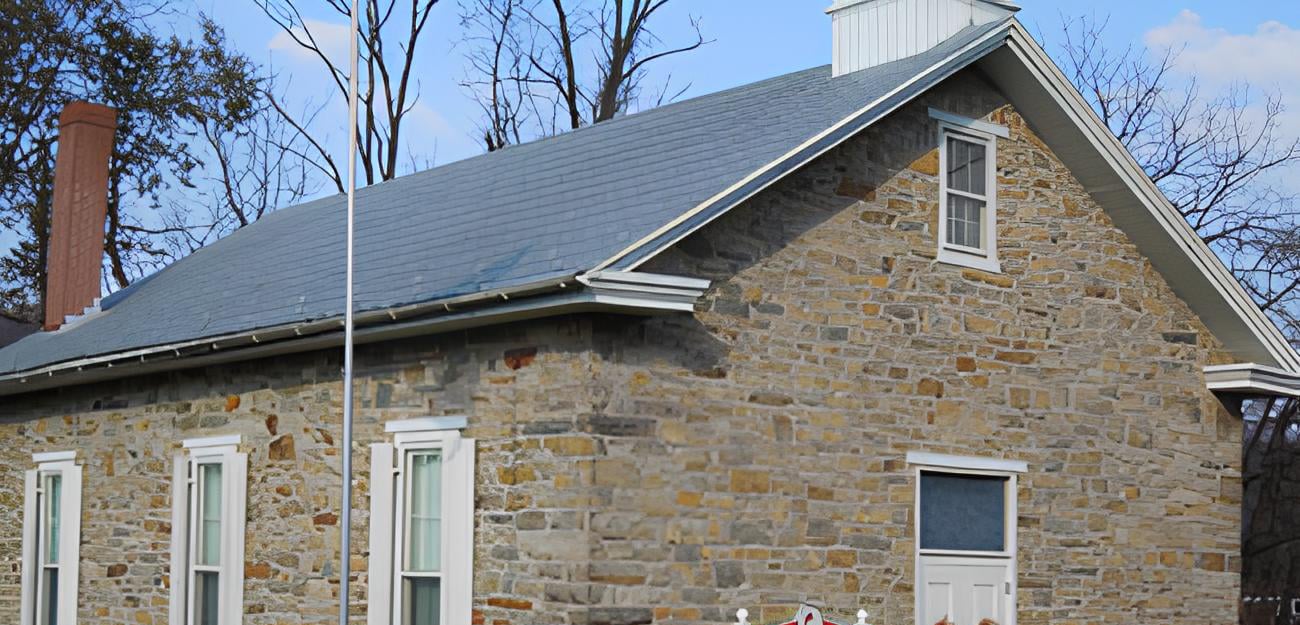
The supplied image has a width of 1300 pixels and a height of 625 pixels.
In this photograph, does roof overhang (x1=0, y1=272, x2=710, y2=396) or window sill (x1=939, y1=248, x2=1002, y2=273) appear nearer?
roof overhang (x1=0, y1=272, x2=710, y2=396)

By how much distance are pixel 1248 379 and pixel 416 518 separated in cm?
783

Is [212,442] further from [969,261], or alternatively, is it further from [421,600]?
[969,261]

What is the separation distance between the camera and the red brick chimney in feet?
67.2

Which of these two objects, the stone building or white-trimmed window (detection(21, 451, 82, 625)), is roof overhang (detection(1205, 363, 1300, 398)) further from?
white-trimmed window (detection(21, 451, 82, 625))

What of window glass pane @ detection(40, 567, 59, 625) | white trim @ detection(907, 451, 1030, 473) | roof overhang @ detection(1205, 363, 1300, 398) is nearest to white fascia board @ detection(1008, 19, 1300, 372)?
roof overhang @ detection(1205, 363, 1300, 398)

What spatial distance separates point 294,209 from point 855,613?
11.1m

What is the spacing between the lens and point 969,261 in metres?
13.7

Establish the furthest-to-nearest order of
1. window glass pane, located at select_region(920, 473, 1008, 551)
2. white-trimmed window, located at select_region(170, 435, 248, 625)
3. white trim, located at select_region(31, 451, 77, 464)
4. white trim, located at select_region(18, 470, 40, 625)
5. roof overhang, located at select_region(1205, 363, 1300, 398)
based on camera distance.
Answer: white trim, located at select_region(18, 470, 40, 625)
white trim, located at select_region(31, 451, 77, 464)
roof overhang, located at select_region(1205, 363, 1300, 398)
white-trimmed window, located at select_region(170, 435, 248, 625)
window glass pane, located at select_region(920, 473, 1008, 551)

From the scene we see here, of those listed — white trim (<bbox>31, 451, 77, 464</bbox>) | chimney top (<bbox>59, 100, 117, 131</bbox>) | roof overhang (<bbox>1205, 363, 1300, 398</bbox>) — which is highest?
chimney top (<bbox>59, 100, 117, 131</bbox>)

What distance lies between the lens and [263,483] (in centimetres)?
1426

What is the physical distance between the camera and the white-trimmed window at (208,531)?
47.2 ft

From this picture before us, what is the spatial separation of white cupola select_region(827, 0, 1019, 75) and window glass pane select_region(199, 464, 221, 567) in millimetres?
6896

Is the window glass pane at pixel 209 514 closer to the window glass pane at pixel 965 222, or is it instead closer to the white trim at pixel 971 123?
the window glass pane at pixel 965 222

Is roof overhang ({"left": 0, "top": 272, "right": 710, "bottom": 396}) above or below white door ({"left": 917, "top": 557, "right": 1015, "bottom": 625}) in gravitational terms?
above
